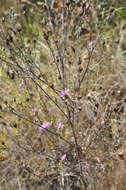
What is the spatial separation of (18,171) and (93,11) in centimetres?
139

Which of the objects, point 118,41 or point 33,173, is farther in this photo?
point 118,41

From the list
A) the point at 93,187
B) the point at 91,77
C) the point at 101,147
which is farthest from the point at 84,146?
the point at 91,77

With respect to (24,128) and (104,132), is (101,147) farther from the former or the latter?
(24,128)

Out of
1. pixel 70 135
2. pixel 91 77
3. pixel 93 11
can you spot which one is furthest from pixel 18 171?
pixel 93 11

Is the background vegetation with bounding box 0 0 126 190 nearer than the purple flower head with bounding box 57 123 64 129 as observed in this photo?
Yes

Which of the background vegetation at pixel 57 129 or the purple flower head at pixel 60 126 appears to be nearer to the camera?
the background vegetation at pixel 57 129

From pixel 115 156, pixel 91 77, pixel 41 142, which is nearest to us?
pixel 115 156

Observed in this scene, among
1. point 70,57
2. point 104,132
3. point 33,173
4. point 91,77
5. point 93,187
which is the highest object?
point 70,57

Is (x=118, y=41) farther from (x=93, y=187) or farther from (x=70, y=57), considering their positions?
(x=93, y=187)

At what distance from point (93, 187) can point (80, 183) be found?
0.62 feet

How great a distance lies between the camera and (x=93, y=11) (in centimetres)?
312

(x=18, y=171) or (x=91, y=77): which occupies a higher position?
(x=91, y=77)

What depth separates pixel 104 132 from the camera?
225 centimetres

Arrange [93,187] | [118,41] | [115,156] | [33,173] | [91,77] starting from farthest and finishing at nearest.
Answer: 1. [118,41]
2. [91,77]
3. [33,173]
4. [115,156]
5. [93,187]
